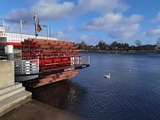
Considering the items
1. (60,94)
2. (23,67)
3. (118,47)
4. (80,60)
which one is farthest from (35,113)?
(118,47)

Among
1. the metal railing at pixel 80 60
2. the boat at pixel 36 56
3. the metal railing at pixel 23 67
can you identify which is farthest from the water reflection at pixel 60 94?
the metal railing at pixel 80 60

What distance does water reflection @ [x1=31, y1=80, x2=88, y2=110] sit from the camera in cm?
1366

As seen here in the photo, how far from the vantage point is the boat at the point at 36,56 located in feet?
44.5

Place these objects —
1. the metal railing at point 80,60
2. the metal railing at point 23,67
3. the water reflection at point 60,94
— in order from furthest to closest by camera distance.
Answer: the metal railing at point 80,60, the water reflection at point 60,94, the metal railing at point 23,67

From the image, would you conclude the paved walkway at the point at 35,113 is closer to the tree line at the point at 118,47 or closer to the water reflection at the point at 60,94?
the water reflection at the point at 60,94

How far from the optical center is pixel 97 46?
178 m

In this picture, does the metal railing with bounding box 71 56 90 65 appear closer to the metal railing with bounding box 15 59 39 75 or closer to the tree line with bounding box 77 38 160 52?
the metal railing with bounding box 15 59 39 75

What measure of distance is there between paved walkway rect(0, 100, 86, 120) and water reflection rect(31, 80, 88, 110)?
66.7 inches

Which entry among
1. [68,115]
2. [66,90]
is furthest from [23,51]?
[68,115]

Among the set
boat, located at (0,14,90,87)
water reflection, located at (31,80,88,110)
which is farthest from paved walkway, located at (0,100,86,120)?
boat, located at (0,14,90,87)

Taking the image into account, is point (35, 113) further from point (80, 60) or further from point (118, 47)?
point (118, 47)

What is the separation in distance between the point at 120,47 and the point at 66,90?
160 m

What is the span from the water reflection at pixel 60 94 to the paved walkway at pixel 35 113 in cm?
170

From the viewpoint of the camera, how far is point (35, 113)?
10.3 meters
